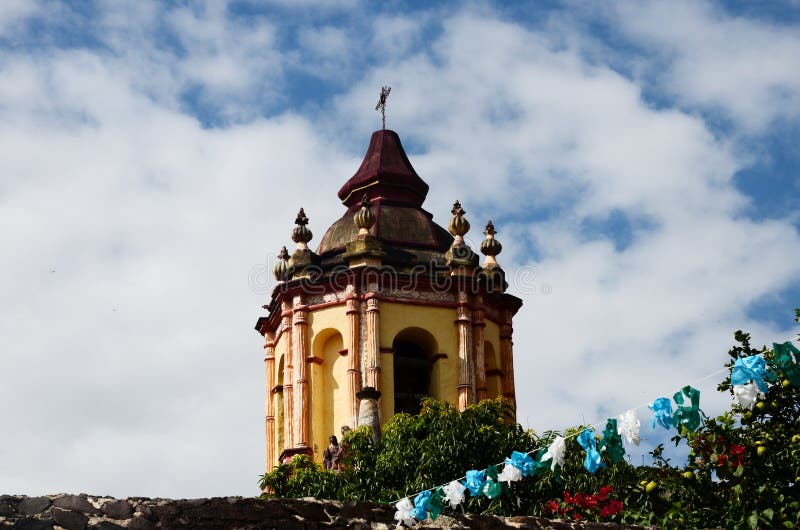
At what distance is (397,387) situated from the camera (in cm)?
2202

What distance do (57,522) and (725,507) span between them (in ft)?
16.7

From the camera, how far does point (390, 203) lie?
2322 cm

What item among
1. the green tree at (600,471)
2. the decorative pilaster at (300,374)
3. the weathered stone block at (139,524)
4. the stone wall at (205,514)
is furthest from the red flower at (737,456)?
the decorative pilaster at (300,374)

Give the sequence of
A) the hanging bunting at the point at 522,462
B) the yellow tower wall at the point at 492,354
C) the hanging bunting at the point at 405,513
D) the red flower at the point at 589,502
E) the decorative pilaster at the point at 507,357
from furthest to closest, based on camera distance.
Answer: the decorative pilaster at the point at 507,357 → the yellow tower wall at the point at 492,354 → the red flower at the point at 589,502 → the hanging bunting at the point at 522,462 → the hanging bunting at the point at 405,513

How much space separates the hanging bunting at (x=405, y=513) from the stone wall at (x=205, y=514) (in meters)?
0.05

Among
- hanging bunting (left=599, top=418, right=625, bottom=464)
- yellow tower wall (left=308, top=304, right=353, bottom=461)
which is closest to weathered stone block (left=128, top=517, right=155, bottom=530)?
hanging bunting (left=599, top=418, right=625, bottom=464)

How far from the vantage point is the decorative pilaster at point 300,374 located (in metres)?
21.1

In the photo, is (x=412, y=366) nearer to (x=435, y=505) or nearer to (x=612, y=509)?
(x=612, y=509)

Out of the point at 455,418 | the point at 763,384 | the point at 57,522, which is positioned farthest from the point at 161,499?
the point at 455,418

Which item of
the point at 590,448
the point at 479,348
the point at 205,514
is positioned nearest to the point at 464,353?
the point at 479,348

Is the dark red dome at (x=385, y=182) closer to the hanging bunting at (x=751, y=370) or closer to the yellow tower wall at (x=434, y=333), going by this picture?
the yellow tower wall at (x=434, y=333)

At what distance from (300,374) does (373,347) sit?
116 centimetres

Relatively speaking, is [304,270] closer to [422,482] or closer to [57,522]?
[422,482]

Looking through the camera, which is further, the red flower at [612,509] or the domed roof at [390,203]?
the domed roof at [390,203]
